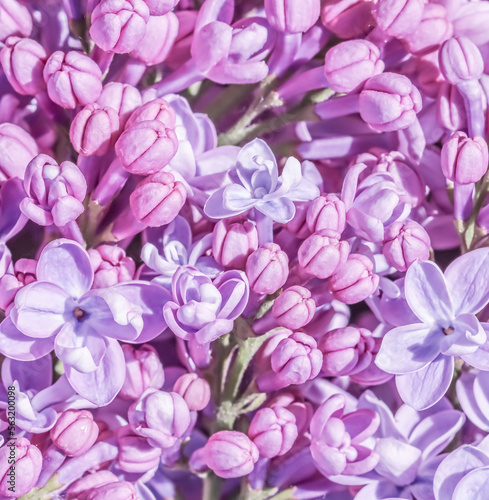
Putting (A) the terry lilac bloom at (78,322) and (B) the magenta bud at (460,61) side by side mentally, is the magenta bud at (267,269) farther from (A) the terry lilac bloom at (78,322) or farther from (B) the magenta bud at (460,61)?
(B) the magenta bud at (460,61)

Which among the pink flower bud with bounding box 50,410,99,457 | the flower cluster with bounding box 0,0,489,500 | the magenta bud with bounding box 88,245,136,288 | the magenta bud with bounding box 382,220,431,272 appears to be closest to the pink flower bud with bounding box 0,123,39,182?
the flower cluster with bounding box 0,0,489,500

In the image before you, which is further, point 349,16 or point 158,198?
point 349,16

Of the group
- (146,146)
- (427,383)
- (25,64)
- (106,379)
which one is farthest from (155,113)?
(427,383)

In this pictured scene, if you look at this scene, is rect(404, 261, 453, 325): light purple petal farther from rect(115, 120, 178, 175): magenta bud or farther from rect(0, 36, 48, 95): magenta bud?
rect(0, 36, 48, 95): magenta bud

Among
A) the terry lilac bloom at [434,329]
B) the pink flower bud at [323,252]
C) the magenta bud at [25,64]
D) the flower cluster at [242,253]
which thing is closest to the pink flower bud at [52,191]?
the flower cluster at [242,253]

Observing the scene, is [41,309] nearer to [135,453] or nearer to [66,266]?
[66,266]

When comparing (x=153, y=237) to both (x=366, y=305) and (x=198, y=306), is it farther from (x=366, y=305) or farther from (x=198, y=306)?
(x=366, y=305)

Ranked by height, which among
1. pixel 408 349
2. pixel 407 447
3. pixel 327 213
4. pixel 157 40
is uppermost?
pixel 157 40
